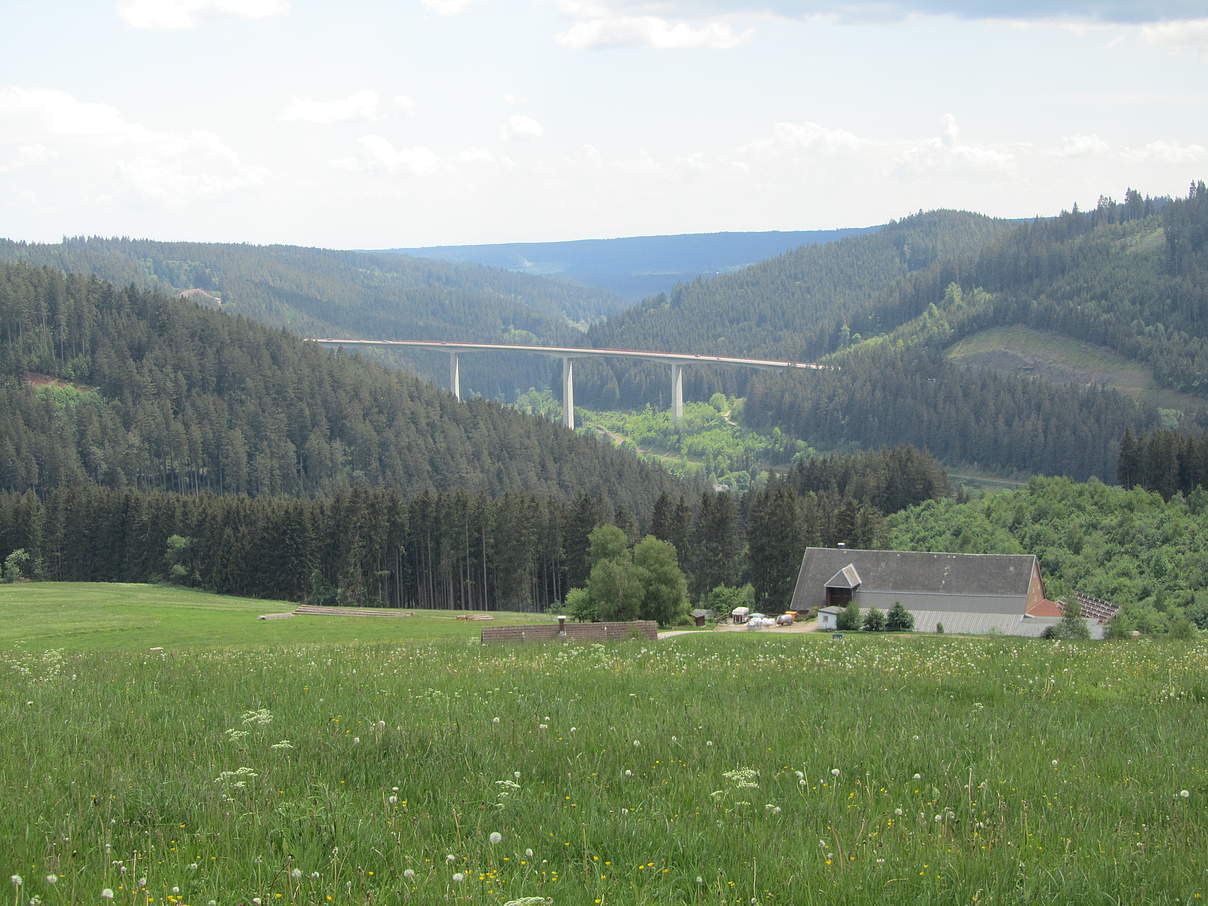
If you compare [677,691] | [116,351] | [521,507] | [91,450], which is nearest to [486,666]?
[677,691]

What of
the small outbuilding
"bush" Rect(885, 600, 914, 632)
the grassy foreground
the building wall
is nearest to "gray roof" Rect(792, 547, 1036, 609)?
the building wall

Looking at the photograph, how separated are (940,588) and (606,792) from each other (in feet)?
237

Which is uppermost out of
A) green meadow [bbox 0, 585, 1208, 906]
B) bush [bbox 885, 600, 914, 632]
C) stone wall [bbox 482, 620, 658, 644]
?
green meadow [bbox 0, 585, 1208, 906]

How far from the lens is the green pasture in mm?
56719

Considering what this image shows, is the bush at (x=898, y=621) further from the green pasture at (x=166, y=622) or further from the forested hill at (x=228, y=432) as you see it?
the forested hill at (x=228, y=432)

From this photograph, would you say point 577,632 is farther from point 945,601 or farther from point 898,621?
point 945,601

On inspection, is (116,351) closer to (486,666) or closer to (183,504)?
(183,504)

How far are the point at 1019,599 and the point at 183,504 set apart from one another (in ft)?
250

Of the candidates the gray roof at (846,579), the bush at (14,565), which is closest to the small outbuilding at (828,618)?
the gray roof at (846,579)

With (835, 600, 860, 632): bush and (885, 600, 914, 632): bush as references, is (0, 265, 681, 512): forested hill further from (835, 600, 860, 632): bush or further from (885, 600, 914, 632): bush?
(885, 600, 914, 632): bush

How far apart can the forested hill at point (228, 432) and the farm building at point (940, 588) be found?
72.0m

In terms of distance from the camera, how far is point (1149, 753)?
12.3m

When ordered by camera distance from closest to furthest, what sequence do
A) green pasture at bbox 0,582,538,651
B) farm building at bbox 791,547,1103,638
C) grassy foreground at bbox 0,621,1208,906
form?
1. grassy foreground at bbox 0,621,1208,906
2. green pasture at bbox 0,582,538,651
3. farm building at bbox 791,547,1103,638

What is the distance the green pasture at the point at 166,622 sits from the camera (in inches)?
2233
